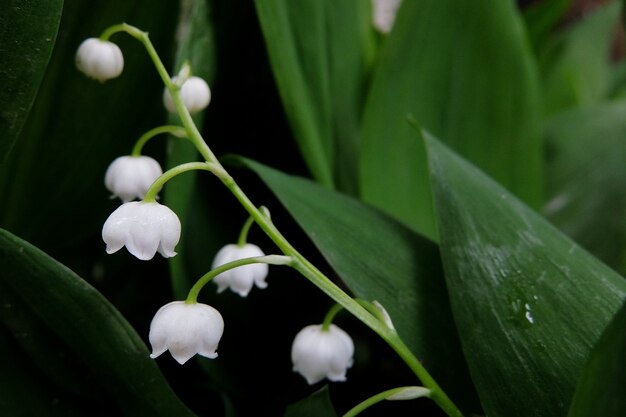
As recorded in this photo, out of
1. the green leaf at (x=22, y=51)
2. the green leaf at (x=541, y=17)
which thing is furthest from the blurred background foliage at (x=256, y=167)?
the green leaf at (x=541, y=17)

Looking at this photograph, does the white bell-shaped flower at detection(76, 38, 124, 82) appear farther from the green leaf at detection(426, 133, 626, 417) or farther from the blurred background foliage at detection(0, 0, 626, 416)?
the green leaf at detection(426, 133, 626, 417)

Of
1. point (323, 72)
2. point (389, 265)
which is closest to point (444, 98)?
point (323, 72)

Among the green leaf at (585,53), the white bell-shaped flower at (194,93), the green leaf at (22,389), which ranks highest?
the green leaf at (585,53)

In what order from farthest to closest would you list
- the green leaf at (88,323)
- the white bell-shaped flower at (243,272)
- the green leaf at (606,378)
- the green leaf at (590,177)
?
the green leaf at (590,177) < the white bell-shaped flower at (243,272) < the green leaf at (88,323) < the green leaf at (606,378)

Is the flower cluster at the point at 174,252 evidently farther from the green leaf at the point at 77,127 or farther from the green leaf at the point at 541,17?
the green leaf at the point at 541,17

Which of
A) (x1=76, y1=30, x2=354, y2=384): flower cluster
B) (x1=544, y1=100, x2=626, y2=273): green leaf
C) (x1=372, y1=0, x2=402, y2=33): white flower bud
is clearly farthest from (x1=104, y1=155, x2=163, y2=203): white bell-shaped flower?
(x1=372, y1=0, x2=402, y2=33): white flower bud

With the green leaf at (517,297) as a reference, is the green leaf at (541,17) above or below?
above

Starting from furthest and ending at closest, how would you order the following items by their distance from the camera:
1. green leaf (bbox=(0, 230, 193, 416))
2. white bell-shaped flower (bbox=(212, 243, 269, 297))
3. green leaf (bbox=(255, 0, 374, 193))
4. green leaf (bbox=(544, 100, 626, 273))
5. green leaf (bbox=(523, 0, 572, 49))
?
green leaf (bbox=(523, 0, 572, 49)) → green leaf (bbox=(544, 100, 626, 273)) → green leaf (bbox=(255, 0, 374, 193)) → white bell-shaped flower (bbox=(212, 243, 269, 297)) → green leaf (bbox=(0, 230, 193, 416))

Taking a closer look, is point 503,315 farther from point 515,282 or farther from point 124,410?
point 124,410
